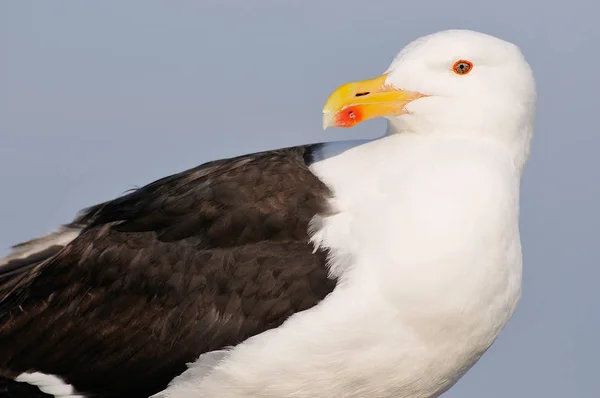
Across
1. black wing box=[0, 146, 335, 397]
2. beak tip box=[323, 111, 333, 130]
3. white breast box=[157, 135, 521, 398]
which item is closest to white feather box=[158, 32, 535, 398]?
white breast box=[157, 135, 521, 398]

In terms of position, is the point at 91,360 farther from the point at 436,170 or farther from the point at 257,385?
the point at 436,170

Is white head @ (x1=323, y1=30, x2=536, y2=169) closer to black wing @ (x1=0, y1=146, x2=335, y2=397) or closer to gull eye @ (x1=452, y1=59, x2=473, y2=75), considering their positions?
gull eye @ (x1=452, y1=59, x2=473, y2=75)

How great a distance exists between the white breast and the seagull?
1cm

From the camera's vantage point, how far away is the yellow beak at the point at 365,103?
6828 millimetres

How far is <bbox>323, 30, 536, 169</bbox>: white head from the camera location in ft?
22.1

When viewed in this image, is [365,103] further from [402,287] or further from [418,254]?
[402,287]

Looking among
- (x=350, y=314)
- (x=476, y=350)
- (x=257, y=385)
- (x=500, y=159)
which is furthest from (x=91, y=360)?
(x=500, y=159)

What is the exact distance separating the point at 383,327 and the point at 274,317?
2.37ft

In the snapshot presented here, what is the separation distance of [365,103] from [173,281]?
70.3 inches

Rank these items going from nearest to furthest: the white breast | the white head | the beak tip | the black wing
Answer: the white breast → the black wing → the white head → the beak tip

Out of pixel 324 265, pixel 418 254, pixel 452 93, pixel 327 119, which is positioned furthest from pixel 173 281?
pixel 452 93

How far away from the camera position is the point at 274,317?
6453 mm

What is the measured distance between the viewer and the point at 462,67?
679cm

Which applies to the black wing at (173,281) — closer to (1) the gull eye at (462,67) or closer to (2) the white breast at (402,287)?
(2) the white breast at (402,287)
